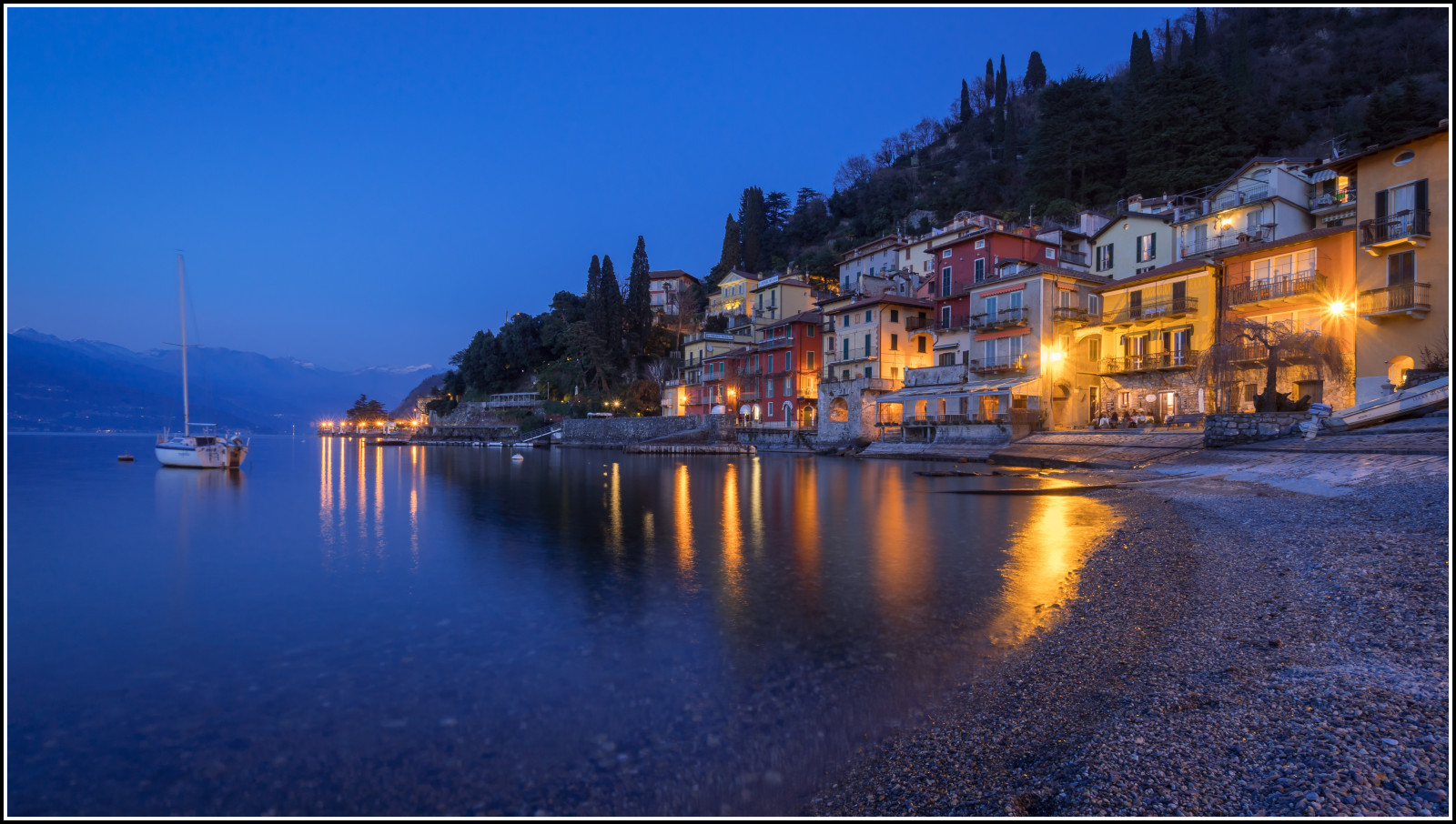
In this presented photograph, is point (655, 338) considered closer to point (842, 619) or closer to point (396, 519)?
point (396, 519)

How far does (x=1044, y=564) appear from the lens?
11.0 metres

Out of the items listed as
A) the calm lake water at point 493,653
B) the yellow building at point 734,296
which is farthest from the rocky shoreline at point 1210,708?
the yellow building at point 734,296

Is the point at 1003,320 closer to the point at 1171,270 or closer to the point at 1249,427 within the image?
the point at 1171,270

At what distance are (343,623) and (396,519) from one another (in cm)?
1079

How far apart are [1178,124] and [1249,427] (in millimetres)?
44386

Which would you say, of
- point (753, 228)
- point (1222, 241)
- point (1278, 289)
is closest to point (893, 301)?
point (1222, 241)

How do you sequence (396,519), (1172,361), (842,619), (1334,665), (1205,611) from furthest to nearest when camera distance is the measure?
(1172,361) < (396,519) < (842,619) < (1205,611) < (1334,665)

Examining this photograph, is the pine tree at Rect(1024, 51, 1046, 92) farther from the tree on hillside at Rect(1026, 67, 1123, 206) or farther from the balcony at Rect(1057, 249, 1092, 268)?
the balcony at Rect(1057, 249, 1092, 268)

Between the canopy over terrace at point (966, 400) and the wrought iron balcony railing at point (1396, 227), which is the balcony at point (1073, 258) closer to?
the canopy over terrace at point (966, 400)

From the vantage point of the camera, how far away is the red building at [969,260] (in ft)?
147

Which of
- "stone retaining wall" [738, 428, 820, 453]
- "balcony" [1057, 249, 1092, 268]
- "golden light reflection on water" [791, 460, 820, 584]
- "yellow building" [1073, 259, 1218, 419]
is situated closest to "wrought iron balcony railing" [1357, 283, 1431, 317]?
"yellow building" [1073, 259, 1218, 419]

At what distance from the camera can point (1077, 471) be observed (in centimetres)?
2914

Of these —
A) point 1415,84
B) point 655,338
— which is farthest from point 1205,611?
point 655,338

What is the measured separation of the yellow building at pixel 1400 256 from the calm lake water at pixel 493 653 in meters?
18.3
